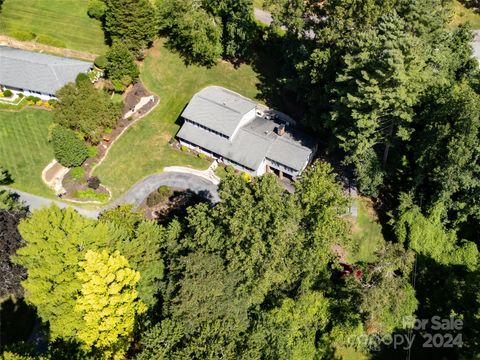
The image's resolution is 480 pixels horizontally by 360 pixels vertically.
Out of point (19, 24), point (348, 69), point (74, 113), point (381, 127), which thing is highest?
point (348, 69)

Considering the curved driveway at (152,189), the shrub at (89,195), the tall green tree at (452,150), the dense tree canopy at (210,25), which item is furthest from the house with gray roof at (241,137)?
the tall green tree at (452,150)

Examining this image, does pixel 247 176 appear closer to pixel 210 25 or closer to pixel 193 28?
pixel 193 28

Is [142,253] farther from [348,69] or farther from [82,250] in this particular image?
[348,69]

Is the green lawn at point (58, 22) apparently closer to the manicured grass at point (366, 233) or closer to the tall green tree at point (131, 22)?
the tall green tree at point (131, 22)

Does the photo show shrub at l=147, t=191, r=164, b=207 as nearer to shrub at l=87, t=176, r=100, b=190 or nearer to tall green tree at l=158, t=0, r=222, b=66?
shrub at l=87, t=176, r=100, b=190

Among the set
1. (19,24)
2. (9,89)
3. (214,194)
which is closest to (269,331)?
(214,194)

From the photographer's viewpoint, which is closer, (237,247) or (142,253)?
(237,247)

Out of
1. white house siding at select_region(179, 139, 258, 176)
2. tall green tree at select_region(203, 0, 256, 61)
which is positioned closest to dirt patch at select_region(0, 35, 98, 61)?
tall green tree at select_region(203, 0, 256, 61)
